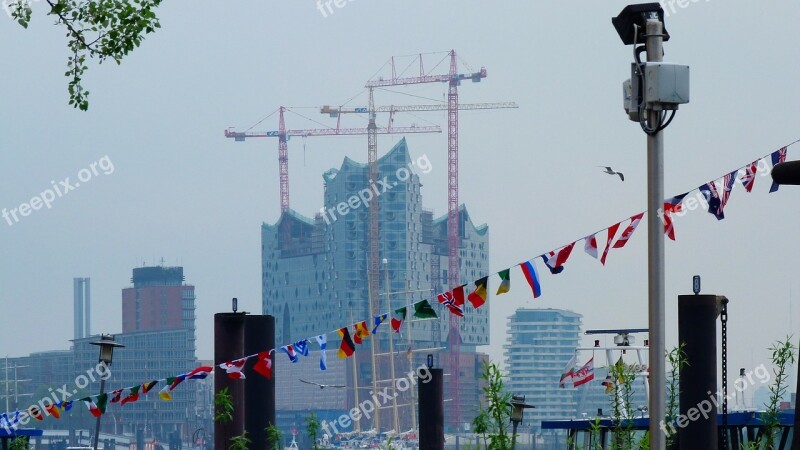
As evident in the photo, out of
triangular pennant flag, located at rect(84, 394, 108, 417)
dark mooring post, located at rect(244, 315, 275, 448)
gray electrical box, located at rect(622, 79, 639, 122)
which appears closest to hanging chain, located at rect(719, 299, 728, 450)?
gray electrical box, located at rect(622, 79, 639, 122)

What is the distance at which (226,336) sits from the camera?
18719 millimetres

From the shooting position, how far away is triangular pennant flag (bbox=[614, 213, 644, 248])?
16.0 metres

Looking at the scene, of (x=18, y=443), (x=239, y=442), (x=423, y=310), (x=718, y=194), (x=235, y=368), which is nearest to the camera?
(x=718, y=194)

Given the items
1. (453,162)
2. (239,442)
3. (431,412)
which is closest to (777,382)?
(239,442)

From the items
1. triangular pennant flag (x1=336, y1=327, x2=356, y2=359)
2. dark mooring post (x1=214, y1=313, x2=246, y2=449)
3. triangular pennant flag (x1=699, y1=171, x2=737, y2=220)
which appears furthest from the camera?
triangular pennant flag (x1=336, y1=327, x2=356, y2=359)

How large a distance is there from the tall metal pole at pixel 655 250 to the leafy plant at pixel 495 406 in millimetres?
1515

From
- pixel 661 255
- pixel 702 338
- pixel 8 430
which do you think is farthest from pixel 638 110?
pixel 8 430

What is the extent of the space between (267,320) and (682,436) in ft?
21.0

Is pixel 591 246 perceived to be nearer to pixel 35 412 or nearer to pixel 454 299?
pixel 454 299

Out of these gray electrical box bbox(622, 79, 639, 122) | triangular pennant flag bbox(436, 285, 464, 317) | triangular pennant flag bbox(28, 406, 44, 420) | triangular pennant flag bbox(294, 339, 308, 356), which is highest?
gray electrical box bbox(622, 79, 639, 122)

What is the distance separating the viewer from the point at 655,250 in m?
8.85

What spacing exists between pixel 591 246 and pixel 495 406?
6377 mm

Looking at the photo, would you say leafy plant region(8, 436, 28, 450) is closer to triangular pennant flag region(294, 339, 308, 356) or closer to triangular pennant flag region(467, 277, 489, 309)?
triangular pennant flag region(294, 339, 308, 356)

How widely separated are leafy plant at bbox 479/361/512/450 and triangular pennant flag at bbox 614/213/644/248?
16.9 ft
